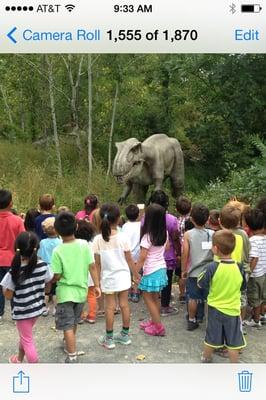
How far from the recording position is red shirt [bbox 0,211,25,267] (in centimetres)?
440

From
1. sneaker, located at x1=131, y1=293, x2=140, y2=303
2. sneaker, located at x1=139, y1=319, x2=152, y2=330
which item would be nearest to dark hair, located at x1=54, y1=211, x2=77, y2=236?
sneaker, located at x1=139, y1=319, x2=152, y2=330

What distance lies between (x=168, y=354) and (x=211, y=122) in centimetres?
1105

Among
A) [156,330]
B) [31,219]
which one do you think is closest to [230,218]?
[156,330]

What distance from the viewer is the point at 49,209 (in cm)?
A: 475

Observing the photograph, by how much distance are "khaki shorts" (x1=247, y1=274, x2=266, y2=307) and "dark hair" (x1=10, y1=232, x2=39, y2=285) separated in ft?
6.78

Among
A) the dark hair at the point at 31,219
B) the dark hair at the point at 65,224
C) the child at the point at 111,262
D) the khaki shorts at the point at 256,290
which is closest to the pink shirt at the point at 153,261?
the child at the point at 111,262

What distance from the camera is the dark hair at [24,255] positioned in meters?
3.32

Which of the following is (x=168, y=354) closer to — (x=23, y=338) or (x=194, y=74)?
(x=23, y=338)

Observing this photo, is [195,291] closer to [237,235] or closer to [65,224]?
[237,235]

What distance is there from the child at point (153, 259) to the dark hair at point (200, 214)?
0.31 meters

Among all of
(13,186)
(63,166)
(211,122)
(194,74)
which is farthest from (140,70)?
(13,186)

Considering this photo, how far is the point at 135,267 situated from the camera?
3939 millimetres

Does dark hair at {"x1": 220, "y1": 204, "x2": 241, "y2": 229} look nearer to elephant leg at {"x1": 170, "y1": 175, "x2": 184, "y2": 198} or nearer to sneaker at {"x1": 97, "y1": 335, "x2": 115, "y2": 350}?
sneaker at {"x1": 97, "y1": 335, "x2": 115, "y2": 350}

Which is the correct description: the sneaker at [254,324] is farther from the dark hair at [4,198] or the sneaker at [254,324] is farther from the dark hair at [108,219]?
the dark hair at [4,198]
